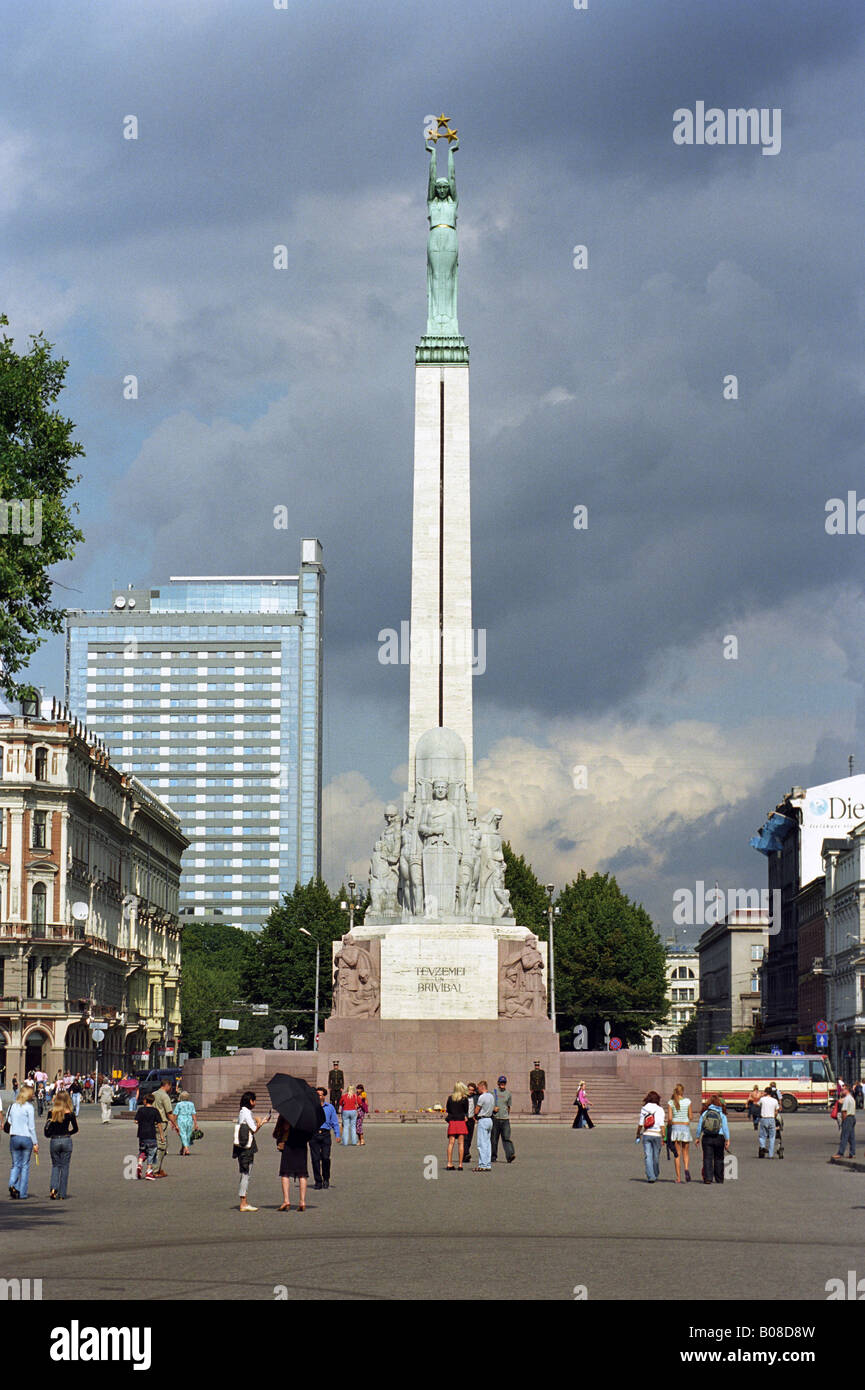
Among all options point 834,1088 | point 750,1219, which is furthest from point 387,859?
point 750,1219

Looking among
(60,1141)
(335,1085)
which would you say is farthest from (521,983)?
(60,1141)

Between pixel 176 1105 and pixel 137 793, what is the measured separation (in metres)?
81.5

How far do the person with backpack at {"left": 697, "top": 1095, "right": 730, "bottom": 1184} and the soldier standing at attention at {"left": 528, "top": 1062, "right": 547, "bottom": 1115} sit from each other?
17.9 metres

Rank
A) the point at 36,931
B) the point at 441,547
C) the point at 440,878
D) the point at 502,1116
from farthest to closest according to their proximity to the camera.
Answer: the point at 36,931 → the point at 441,547 → the point at 440,878 → the point at 502,1116

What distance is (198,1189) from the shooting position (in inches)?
1073

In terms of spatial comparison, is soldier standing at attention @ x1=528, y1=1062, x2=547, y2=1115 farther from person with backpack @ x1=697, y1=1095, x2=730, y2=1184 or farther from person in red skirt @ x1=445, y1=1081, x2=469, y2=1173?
person with backpack @ x1=697, y1=1095, x2=730, y2=1184

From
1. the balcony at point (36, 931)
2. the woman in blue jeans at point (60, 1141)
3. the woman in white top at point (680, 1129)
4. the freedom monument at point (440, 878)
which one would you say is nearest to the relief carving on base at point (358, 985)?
the freedom monument at point (440, 878)

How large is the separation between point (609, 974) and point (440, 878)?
5132 cm

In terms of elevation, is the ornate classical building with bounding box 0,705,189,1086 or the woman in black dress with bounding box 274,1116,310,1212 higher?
the ornate classical building with bounding box 0,705,189,1086

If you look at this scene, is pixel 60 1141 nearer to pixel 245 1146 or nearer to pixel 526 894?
pixel 245 1146

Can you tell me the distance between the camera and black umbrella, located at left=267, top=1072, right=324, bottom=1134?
74.5ft

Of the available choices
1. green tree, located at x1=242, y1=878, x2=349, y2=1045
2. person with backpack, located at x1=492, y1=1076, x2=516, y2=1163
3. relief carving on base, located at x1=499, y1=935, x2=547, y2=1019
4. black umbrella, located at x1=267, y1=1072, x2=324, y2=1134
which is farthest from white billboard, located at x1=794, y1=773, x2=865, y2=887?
black umbrella, located at x1=267, y1=1072, x2=324, y2=1134

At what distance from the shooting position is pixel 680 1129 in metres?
30.4
